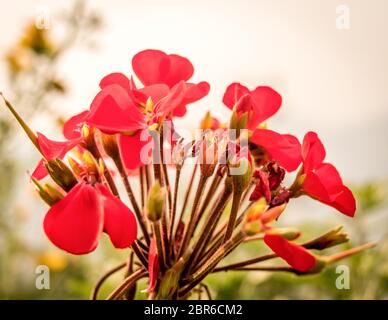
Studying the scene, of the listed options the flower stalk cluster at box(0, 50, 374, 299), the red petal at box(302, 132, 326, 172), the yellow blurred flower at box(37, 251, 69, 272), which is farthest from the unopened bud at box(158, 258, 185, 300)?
the yellow blurred flower at box(37, 251, 69, 272)

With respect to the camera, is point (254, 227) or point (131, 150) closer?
point (254, 227)

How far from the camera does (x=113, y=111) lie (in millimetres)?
312

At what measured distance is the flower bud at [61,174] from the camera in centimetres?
30

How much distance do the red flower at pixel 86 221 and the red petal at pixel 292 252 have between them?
3.1 inches

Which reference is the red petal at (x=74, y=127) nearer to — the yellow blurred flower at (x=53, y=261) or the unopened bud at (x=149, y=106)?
the unopened bud at (x=149, y=106)

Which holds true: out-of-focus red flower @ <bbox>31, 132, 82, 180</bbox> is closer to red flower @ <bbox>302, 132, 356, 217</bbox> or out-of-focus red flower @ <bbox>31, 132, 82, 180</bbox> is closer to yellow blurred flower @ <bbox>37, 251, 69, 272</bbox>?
red flower @ <bbox>302, 132, 356, 217</bbox>

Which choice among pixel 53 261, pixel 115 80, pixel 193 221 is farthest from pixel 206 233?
pixel 53 261

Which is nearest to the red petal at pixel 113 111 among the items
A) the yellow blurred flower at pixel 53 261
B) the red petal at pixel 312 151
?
the red petal at pixel 312 151

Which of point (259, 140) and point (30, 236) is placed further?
point (30, 236)

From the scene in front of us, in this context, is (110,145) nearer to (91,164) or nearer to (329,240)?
(91,164)
